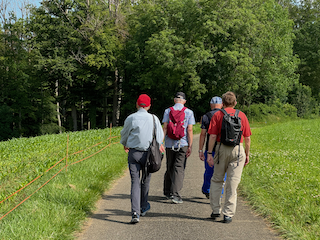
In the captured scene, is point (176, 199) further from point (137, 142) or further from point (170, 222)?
point (137, 142)

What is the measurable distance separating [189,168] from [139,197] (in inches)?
200

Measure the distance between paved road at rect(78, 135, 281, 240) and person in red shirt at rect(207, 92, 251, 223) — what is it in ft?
0.80

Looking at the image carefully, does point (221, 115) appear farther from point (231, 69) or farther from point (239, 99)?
point (239, 99)

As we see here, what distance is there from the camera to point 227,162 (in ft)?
17.4

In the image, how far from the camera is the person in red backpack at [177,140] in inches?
253

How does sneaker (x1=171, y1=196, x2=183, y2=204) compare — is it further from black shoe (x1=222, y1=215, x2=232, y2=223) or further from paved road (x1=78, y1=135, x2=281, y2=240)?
black shoe (x1=222, y1=215, x2=232, y2=223)

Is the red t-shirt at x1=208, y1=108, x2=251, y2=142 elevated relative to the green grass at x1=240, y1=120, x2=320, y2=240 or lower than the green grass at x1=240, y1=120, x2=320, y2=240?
elevated

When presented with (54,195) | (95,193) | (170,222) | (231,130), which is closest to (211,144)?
(231,130)

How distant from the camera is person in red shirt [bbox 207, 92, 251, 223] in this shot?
5227mm

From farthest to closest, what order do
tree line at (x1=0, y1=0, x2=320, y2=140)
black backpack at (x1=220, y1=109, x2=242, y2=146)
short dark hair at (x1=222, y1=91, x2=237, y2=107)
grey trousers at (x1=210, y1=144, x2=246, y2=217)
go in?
1. tree line at (x1=0, y1=0, x2=320, y2=140)
2. short dark hair at (x1=222, y1=91, x2=237, y2=107)
3. grey trousers at (x1=210, y1=144, x2=246, y2=217)
4. black backpack at (x1=220, y1=109, x2=242, y2=146)

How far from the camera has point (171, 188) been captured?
21.2 feet

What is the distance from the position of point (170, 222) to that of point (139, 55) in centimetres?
2986

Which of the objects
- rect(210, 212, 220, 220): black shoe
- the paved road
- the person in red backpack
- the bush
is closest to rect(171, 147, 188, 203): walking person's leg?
the person in red backpack

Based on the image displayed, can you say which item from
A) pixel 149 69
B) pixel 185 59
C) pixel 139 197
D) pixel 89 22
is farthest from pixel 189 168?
pixel 89 22
